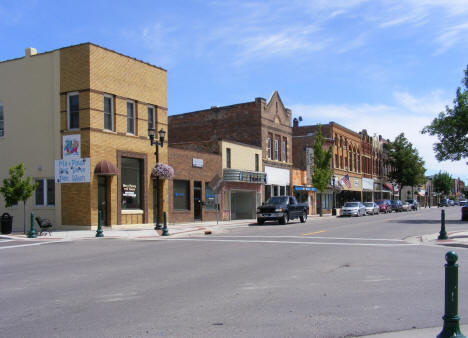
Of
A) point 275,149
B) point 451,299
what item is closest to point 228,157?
point 275,149

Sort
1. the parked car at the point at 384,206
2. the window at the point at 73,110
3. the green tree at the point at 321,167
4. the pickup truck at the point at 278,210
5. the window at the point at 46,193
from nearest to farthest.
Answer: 1. the window at the point at 73,110
2. the window at the point at 46,193
3. the pickup truck at the point at 278,210
4. the green tree at the point at 321,167
5. the parked car at the point at 384,206

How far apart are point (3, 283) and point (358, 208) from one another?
41.0m

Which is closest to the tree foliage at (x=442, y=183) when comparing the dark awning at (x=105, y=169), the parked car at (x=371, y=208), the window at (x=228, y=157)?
the parked car at (x=371, y=208)

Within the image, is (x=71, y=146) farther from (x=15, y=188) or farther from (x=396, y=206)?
(x=396, y=206)

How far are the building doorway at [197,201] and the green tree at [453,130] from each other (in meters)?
18.3

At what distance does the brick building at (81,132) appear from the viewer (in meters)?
23.7

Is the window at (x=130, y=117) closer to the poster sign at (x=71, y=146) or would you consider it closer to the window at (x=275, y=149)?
the poster sign at (x=71, y=146)

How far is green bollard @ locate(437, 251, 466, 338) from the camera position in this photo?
4.71 m

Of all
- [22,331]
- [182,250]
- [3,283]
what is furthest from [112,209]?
[22,331]

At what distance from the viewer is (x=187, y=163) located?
3122 centimetres

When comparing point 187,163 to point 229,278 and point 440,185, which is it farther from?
point 440,185

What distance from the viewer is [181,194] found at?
3084 centimetres

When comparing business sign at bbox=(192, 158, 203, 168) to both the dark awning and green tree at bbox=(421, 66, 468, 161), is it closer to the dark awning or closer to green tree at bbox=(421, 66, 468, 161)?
the dark awning

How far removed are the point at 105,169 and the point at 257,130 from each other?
1894 cm
